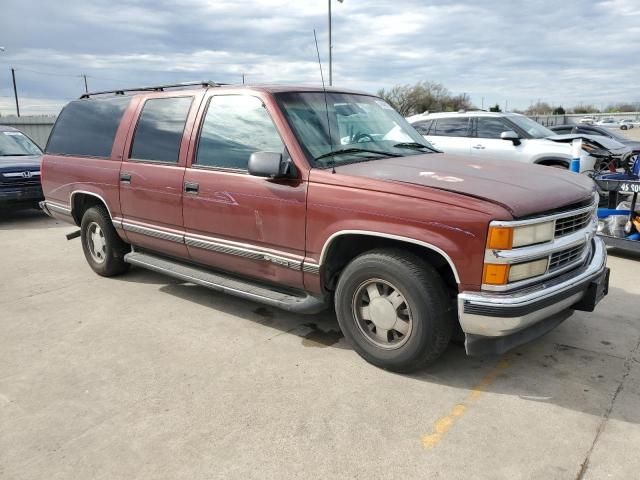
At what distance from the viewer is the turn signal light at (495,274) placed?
9.85 feet

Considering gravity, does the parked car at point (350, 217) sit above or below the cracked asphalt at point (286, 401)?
above

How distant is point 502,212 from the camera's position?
2.97 metres

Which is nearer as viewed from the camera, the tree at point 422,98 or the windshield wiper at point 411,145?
the windshield wiper at point 411,145

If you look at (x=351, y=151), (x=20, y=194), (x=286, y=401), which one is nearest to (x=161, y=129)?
(x=351, y=151)

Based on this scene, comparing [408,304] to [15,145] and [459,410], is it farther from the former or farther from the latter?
[15,145]

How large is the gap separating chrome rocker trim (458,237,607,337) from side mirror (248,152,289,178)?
4.85ft

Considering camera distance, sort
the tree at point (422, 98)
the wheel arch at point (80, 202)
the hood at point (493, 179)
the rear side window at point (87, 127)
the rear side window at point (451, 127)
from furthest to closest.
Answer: the tree at point (422, 98), the rear side window at point (451, 127), the wheel arch at point (80, 202), the rear side window at point (87, 127), the hood at point (493, 179)

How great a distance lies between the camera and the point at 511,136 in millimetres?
9383

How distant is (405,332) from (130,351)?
2.10 metres

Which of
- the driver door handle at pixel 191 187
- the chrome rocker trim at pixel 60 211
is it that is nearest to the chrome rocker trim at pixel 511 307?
the driver door handle at pixel 191 187

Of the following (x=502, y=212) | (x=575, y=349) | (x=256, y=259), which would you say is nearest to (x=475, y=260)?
(x=502, y=212)

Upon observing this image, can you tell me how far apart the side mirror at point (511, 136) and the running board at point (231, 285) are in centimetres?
661

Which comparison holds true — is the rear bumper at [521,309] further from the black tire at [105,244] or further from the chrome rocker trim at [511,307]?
the black tire at [105,244]

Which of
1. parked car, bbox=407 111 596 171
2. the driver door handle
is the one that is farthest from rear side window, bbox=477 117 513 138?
the driver door handle
